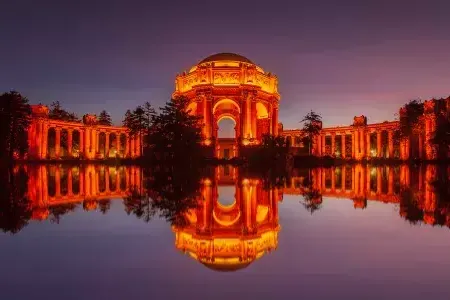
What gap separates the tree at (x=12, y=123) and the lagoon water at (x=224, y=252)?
4229 centimetres

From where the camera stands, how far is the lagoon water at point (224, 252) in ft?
11.4

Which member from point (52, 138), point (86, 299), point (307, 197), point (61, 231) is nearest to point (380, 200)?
point (307, 197)

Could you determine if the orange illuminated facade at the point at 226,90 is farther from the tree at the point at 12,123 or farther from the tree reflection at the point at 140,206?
the tree reflection at the point at 140,206

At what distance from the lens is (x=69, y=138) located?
69688 mm

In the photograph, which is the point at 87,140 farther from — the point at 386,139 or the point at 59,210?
the point at 59,210

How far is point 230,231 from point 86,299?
3.12m

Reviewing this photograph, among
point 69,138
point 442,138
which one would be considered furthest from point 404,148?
point 69,138

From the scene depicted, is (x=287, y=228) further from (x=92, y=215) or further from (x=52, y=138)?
(x=52, y=138)

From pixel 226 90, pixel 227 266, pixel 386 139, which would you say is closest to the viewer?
pixel 227 266

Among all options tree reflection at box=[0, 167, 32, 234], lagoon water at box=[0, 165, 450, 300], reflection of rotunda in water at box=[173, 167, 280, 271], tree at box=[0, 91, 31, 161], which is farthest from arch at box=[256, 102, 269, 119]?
lagoon water at box=[0, 165, 450, 300]

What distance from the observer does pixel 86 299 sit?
127 inches

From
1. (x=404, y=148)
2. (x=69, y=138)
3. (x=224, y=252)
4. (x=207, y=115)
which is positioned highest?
(x=207, y=115)

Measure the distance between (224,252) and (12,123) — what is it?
162ft

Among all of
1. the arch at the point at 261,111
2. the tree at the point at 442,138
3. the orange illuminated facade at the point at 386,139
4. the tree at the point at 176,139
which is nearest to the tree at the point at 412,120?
the orange illuminated facade at the point at 386,139
